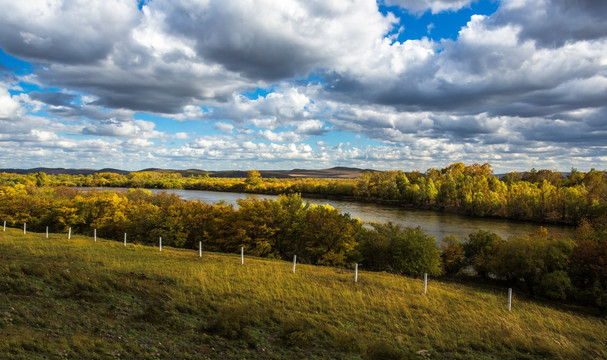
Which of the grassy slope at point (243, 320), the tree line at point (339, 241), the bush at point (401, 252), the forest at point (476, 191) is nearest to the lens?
the grassy slope at point (243, 320)

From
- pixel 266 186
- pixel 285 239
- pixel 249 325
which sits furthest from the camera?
pixel 266 186

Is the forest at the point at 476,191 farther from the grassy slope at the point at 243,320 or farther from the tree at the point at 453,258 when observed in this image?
the grassy slope at the point at 243,320

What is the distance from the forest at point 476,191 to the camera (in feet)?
266

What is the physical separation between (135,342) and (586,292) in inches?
1376

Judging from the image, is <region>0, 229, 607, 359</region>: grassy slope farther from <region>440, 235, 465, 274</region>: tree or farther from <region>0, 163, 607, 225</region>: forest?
<region>0, 163, 607, 225</region>: forest

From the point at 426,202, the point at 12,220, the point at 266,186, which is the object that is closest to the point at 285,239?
the point at 12,220

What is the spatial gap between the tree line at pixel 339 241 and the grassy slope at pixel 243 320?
21.3 metres

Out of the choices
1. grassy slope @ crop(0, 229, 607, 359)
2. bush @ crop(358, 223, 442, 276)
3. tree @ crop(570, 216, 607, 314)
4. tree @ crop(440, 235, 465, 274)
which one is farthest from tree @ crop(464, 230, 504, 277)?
grassy slope @ crop(0, 229, 607, 359)

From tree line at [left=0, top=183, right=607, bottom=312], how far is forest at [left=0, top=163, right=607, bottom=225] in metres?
34.8

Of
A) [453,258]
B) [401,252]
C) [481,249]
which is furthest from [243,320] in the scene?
[481,249]

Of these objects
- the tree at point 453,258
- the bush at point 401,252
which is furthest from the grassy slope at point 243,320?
the tree at point 453,258

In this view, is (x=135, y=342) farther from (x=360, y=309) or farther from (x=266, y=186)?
(x=266, y=186)

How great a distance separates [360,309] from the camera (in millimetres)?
11734

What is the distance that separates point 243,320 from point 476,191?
107 metres
